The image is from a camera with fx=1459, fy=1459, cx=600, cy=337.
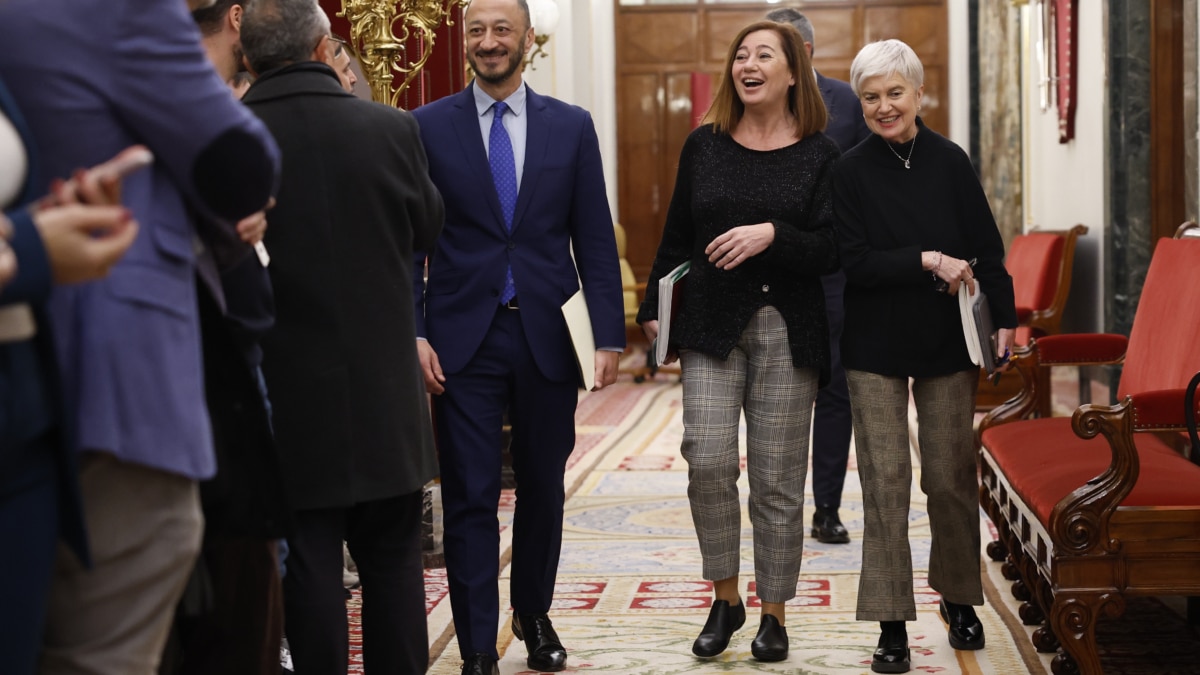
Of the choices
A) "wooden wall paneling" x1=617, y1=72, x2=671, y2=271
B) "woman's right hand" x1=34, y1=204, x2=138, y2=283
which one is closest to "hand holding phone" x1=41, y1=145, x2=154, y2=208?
"woman's right hand" x1=34, y1=204, x2=138, y2=283

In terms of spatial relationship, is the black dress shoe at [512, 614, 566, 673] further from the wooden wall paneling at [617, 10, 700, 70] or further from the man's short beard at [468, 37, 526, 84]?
the wooden wall paneling at [617, 10, 700, 70]

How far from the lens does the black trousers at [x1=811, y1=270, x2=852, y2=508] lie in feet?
17.4

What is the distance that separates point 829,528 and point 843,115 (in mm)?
1543

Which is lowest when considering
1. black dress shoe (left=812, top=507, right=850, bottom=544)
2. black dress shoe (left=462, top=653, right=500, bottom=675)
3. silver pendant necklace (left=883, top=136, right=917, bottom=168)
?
black dress shoe (left=812, top=507, right=850, bottom=544)

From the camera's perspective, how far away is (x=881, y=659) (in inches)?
150

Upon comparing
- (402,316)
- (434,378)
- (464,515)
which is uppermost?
(402,316)

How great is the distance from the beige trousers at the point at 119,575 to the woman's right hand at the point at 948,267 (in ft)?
7.66

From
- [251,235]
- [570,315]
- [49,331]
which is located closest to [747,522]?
[570,315]

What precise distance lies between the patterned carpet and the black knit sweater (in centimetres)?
80

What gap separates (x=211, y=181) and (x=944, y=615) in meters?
2.88

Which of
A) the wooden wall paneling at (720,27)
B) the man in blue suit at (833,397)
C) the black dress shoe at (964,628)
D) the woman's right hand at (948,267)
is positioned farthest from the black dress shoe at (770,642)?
the wooden wall paneling at (720,27)

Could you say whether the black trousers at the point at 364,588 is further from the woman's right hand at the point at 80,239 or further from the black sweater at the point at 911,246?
the black sweater at the point at 911,246

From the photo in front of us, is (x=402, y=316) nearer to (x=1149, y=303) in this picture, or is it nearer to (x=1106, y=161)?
(x=1149, y=303)

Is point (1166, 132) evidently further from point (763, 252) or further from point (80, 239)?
point (80, 239)
